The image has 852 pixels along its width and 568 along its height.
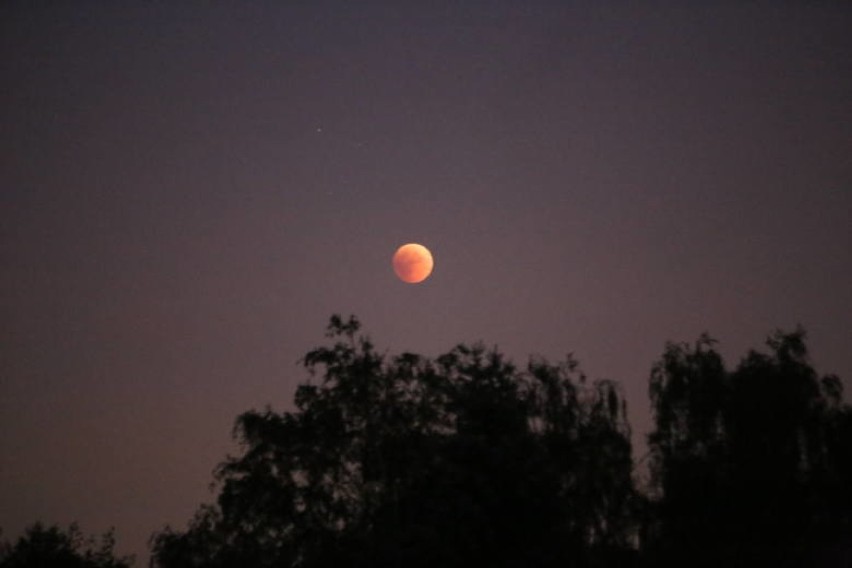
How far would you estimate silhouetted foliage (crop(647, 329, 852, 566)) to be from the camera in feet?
141

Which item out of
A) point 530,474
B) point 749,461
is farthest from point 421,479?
point 749,461

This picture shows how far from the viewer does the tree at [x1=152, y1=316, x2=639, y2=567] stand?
3138 centimetres

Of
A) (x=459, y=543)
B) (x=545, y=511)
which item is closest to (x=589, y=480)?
(x=545, y=511)

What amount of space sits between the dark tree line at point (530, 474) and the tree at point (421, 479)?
0.07 metres

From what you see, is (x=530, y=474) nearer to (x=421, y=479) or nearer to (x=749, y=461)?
(x=421, y=479)

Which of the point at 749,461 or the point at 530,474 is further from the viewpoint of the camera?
the point at 749,461

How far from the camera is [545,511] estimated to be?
3203cm

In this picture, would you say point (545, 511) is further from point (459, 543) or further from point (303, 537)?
point (303, 537)

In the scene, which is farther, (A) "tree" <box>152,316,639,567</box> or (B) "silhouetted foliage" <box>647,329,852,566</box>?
(B) "silhouetted foliage" <box>647,329,852,566</box>

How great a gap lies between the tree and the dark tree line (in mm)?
68

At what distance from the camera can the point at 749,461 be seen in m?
44.3

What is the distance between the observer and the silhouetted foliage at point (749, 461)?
42.8 m

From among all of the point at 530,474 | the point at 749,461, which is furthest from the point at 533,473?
the point at 749,461

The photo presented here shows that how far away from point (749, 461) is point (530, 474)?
17.1 m
